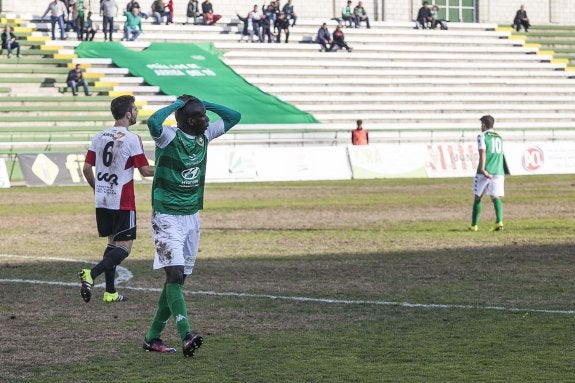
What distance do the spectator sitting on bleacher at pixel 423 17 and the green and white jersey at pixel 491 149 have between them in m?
38.4

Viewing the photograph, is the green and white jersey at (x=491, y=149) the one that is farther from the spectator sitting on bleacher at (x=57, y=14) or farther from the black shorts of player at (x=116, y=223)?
the spectator sitting on bleacher at (x=57, y=14)

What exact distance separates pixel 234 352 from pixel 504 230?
43.9 feet

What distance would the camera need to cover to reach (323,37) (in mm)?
55844

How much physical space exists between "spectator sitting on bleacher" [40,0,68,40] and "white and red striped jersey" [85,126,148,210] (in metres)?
37.0

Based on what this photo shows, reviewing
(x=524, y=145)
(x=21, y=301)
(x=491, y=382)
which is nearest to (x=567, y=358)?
(x=491, y=382)

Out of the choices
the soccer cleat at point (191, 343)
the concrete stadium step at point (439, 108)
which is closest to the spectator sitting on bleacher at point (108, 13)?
the concrete stadium step at point (439, 108)

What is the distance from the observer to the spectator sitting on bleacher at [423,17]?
60.2 m

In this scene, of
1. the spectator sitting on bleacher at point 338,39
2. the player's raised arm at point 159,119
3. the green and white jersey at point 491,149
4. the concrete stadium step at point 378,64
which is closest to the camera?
the player's raised arm at point 159,119

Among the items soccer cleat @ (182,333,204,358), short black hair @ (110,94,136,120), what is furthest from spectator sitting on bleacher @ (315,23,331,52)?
soccer cleat @ (182,333,204,358)

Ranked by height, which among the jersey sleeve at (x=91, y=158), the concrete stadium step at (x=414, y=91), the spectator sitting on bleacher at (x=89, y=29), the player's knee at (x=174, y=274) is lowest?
the player's knee at (x=174, y=274)

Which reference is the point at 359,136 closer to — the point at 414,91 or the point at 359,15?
the point at 414,91

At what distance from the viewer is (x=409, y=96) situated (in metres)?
54.7

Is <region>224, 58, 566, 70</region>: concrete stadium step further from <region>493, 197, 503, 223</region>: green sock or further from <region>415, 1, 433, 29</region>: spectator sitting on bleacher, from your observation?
<region>493, 197, 503, 223</region>: green sock

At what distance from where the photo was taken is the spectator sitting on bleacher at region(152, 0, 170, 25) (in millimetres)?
53812
